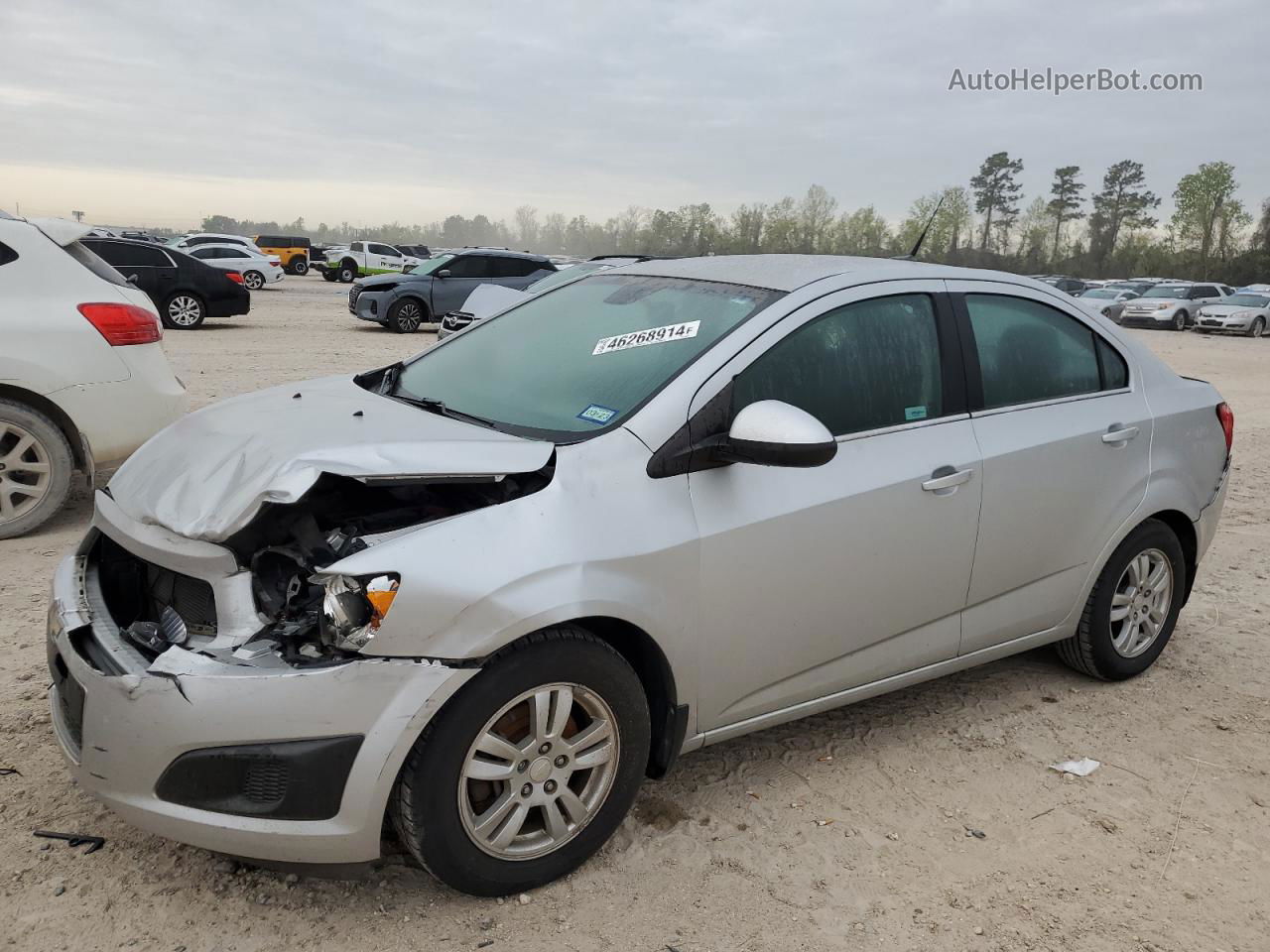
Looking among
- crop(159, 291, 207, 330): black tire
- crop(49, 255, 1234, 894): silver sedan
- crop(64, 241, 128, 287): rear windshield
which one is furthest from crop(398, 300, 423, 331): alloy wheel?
crop(49, 255, 1234, 894): silver sedan

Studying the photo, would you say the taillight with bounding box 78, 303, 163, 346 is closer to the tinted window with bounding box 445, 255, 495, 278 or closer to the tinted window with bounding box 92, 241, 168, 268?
the tinted window with bounding box 92, 241, 168, 268

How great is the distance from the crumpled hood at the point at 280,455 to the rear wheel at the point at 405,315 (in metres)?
16.3

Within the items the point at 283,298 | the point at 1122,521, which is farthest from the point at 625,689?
the point at 283,298

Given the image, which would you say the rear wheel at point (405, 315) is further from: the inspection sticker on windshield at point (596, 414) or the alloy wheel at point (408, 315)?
the inspection sticker on windshield at point (596, 414)

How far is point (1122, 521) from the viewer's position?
4051 mm

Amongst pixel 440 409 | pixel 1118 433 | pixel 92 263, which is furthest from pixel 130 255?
pixel 1118 433

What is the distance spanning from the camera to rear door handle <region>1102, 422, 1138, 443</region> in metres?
3.96

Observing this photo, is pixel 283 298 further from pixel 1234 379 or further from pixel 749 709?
pixel 749 709

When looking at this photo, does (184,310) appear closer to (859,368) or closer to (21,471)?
(21,471)

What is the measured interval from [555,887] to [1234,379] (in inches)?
742

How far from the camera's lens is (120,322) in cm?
570

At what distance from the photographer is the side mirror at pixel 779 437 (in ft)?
8.96

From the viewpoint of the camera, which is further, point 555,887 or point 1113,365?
point 1113,365

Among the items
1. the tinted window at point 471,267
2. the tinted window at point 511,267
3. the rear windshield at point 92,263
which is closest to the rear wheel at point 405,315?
the tinted window at point 471,267
